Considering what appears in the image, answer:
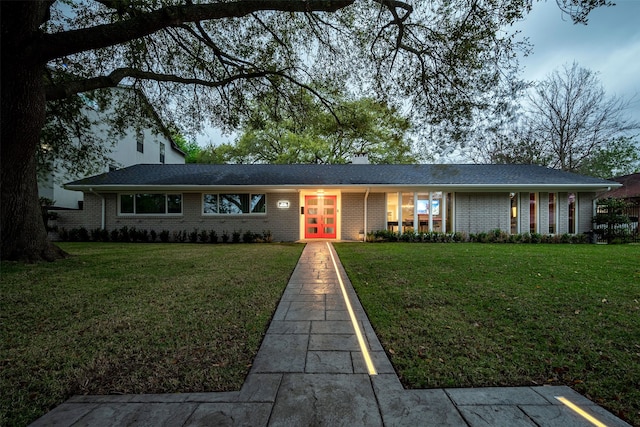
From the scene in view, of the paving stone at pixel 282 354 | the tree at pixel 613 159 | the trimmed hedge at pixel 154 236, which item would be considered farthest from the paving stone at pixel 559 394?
the tree at pixel 613 159

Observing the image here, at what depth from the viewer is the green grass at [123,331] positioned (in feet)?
6.66

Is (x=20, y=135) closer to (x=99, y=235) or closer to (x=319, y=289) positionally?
(x=319, y=289)

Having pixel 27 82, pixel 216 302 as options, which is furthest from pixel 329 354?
pixel 27 82

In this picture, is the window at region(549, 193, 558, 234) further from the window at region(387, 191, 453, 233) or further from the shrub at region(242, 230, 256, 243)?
the shrub at region(242, 230, 256, 243)

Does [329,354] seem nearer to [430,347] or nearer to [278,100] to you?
[430,347]

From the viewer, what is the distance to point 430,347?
2.57m

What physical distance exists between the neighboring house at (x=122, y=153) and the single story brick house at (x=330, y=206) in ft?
6.46

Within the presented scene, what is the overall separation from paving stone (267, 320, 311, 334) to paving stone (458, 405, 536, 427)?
1.66 metres

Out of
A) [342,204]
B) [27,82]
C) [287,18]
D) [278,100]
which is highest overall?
[287,18]

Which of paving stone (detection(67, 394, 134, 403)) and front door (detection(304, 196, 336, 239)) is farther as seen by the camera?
front door (detection(304, 196, 336, 239))

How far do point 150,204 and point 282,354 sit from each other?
1303 cm

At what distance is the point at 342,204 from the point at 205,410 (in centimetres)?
1168

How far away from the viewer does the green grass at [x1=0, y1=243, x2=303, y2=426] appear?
6.66 ft

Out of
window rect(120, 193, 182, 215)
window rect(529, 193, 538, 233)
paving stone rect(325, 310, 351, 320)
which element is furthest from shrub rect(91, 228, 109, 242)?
window rect(529, 193, 538, 233)
